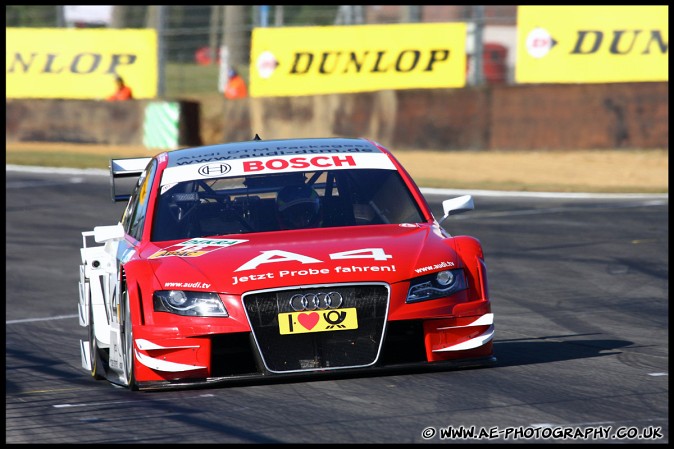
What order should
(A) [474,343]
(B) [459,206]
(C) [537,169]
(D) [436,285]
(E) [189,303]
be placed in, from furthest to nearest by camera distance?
(C) [537,169] < (B) [459,206] < (A) [474,343] < (D) [436,285] < (E) [189,303]

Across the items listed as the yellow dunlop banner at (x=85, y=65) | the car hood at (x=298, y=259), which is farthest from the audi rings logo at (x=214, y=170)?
the yellow dunlop banner at (x=85, y=65)

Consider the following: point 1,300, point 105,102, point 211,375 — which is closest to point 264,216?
point 211,375

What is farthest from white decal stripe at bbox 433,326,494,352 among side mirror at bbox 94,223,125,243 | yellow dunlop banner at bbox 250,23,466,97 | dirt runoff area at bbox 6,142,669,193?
yellow dunlop banner at bbox 250,23,466,97

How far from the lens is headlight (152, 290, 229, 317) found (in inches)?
296

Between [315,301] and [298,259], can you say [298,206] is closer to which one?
[298,259]

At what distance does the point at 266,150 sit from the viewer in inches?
367

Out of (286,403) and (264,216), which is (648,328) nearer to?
(264,216)

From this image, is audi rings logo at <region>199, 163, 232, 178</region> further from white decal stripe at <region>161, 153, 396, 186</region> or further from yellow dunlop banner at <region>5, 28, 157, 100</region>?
yellow dunlop banner at <region>5, 28, 157, 100</region>

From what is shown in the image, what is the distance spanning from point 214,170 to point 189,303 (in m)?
1.61

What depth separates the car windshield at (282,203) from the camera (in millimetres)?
8633

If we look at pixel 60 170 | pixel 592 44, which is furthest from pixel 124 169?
pixel 592 44

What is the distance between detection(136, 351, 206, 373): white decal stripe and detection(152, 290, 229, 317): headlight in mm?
268

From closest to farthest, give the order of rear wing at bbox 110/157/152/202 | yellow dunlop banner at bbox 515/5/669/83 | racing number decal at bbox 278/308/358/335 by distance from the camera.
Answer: racing number decal at bbox 278/308/358/335 → rear wing at bbox 110/157/152/202 → yellow dunlop banner at bbox 515/5/669/83

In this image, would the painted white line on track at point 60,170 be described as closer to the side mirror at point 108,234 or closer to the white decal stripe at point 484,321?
the side mirror at point 108,234
